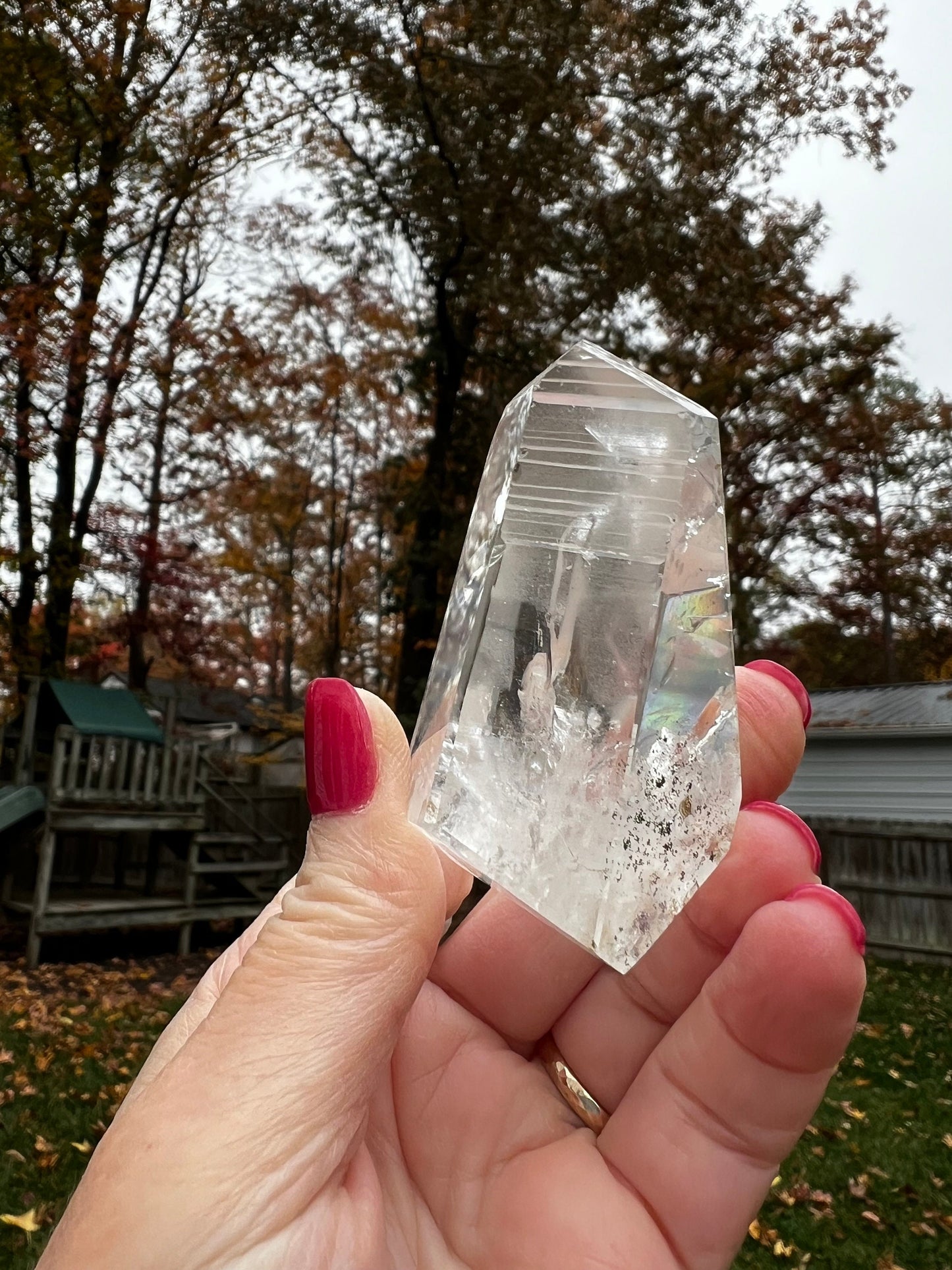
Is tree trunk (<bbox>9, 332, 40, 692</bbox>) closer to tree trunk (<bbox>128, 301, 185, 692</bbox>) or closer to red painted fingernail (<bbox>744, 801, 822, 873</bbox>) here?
tree trunk (<bbox>128, 301, 185, 692</bbox>)

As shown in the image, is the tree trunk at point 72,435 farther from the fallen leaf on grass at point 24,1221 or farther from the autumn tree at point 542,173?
the fallen leaf on grass at point 24,1221

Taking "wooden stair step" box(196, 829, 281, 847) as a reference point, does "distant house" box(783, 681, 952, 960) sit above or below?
above

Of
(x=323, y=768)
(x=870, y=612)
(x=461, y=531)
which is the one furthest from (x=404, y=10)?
(x=323, y=768)

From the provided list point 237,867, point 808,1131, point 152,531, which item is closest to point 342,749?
point 808,1131

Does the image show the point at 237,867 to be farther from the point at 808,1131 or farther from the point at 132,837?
the point at 808,1131

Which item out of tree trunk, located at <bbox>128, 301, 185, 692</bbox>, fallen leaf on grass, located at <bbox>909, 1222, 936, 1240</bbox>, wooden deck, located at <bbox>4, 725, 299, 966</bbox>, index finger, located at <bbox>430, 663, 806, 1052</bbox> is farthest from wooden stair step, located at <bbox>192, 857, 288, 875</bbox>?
index finger, located at <bbox>430, 663, 806, 1052</bbox>

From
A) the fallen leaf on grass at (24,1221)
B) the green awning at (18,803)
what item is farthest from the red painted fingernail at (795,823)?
the green awning at (18,803)

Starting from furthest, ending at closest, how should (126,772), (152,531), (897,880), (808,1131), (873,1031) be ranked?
1. (152,531)
2. (897,880)
3. (126,772)
4. (873,1031)
5. (808,1131)
